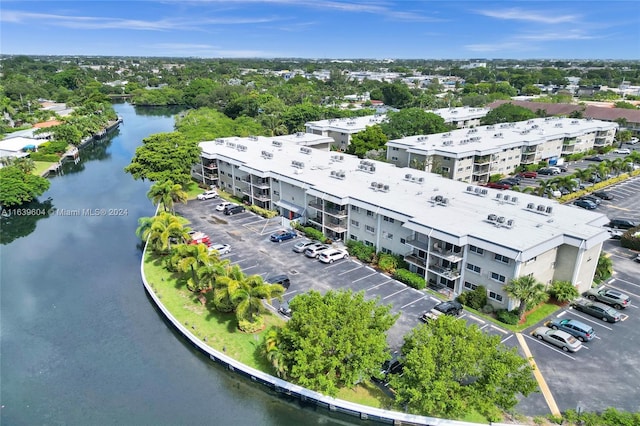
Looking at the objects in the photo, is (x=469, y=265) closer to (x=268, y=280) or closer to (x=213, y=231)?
(x=268, y=280)

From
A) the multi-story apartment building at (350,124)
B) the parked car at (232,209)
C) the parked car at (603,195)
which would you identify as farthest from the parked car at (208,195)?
the parked car at (603,195)

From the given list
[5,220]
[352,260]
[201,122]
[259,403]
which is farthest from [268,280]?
[201,122]

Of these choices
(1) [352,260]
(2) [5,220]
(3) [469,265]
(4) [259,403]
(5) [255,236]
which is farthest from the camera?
(2) [5,220]

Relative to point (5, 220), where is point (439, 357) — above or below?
above

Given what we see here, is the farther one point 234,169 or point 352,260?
point 234,169

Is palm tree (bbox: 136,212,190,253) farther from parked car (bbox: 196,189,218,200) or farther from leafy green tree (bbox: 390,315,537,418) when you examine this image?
leafy green tree (bbox: 390,315,537,418)

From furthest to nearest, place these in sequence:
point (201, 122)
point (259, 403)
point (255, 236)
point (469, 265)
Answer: point (201, 122)
point (255, 236)
point (469, 265)
point (259, 403)
